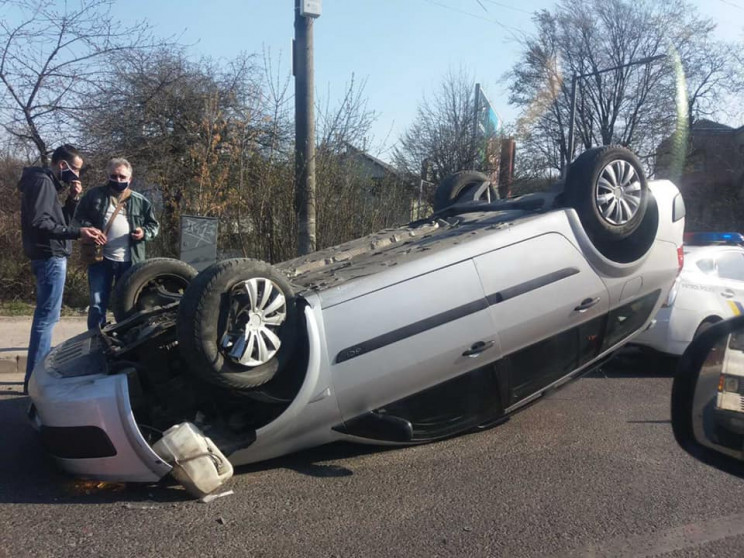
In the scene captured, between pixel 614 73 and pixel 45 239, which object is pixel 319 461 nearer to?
pixel 45 239

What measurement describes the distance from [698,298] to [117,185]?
5.88m

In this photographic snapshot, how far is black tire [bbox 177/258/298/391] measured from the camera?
3465 mm

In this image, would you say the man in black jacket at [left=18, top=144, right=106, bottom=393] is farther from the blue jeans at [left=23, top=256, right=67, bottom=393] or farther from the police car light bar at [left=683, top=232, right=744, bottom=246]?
the police car light bar at [left=683, top=232, right=744, bottom=246]

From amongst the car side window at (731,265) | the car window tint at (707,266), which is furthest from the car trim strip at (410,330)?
the car side window at (731,265)

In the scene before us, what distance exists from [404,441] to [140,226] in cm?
340

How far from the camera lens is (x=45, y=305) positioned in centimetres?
541

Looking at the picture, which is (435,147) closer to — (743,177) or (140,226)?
(140,226)

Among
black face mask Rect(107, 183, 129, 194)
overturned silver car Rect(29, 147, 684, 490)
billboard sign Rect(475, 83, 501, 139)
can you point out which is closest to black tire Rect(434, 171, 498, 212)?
overturned silver car Rect(29, 147, 684, 490)

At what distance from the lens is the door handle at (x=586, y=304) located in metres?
4.36

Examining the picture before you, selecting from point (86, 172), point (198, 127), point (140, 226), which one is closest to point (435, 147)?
point (198, 127)

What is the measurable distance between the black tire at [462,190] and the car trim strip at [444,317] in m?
1.82

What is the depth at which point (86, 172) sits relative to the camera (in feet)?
35.8

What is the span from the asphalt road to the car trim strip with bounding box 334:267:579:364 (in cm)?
82

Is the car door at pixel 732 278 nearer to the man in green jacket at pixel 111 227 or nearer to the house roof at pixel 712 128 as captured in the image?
the man in green jacket at pixel 111 227
